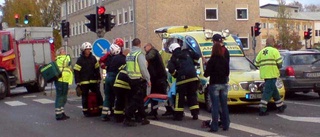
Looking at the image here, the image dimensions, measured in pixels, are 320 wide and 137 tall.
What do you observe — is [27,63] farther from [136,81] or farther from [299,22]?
[299,22]

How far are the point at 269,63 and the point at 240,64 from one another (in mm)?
Result: 1630

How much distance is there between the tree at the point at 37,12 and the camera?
248 ft

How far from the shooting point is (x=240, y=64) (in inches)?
635

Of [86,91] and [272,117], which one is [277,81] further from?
[86,91]

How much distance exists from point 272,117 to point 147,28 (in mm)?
45075

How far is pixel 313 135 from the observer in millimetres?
11406

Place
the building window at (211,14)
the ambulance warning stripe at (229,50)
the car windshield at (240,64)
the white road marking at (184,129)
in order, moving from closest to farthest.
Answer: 1. the white road marking at (184,129)
2. the car windshield at (240,64)
3. the ambulance warning stripe at (229,50)
4. the building window at (211,14)

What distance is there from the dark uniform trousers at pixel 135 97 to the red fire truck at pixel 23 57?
37.2ft

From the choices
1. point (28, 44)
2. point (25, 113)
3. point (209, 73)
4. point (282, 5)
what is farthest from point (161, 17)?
point (209, 73)

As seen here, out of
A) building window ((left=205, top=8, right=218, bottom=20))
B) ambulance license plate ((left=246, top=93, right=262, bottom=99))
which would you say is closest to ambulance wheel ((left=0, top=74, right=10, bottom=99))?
ambulance license plate ((left=246, top=93, right=262, bottom=99))

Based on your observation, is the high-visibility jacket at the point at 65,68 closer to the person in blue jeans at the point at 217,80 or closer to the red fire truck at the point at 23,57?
the person in blue jeans at the point at 217,80

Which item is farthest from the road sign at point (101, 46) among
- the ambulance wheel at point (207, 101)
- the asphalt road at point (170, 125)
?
the ambulance wheel at point (207, 101)

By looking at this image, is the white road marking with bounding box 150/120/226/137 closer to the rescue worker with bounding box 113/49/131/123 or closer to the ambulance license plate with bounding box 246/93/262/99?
the rescue worker with bounding box 113/49/131/123

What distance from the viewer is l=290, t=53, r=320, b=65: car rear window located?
18656 millimetres
